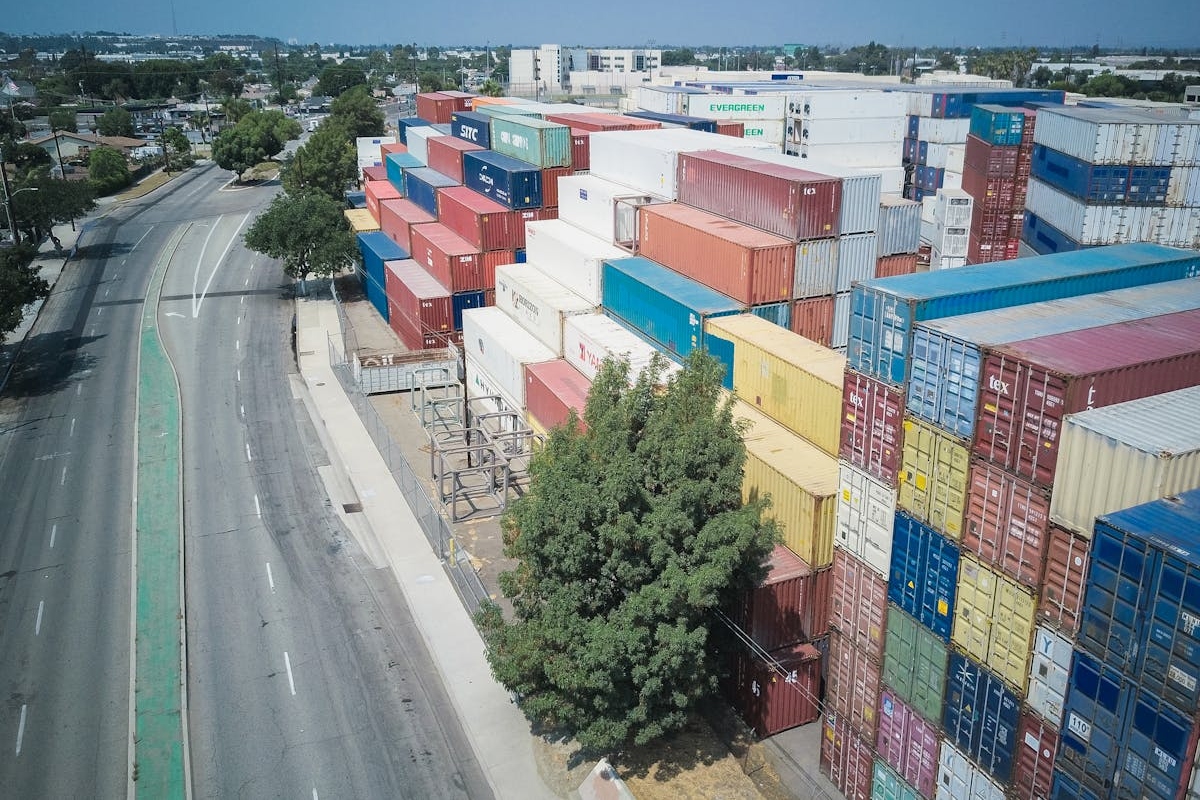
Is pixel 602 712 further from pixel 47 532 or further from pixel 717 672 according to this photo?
pixel 47 532

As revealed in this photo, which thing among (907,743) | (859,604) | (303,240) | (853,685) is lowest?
(907,743)

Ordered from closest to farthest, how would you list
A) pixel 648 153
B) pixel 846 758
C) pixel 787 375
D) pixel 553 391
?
pixel 846 758, pixel 787 375, pixel 553 391, pixel 648 153

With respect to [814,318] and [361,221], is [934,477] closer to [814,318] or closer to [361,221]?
[814,318]

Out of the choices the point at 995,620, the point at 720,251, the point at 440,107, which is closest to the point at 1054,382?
the point at 995,620

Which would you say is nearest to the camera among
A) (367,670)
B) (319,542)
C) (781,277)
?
(367,670)

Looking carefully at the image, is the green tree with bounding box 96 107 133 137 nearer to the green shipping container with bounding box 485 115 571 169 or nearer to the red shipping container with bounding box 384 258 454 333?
the red shipping container with bounding box 384 258 454 333

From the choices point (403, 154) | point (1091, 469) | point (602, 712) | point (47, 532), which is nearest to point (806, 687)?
point (602, 712)

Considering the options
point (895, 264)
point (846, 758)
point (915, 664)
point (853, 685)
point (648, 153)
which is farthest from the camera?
point (648, 153)

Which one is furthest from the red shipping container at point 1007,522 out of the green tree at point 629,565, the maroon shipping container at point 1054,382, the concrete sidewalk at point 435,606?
the concrete sidewalk at point 435,606
